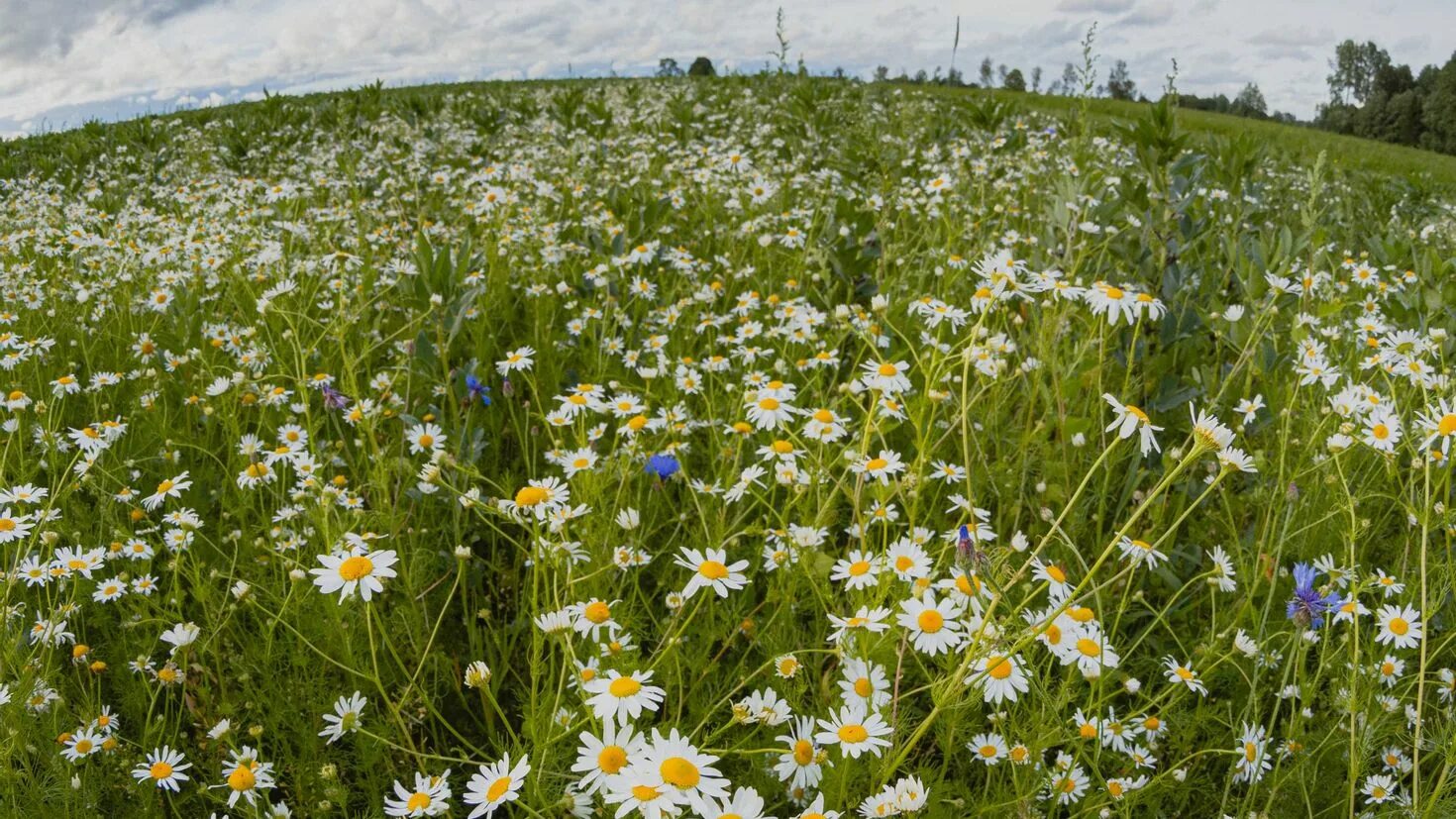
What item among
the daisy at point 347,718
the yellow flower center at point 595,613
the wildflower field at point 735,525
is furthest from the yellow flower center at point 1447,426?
the daisy at point 347,718

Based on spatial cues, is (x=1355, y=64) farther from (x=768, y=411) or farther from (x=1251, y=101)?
(x=768, y=411)

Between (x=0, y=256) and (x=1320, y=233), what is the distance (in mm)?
6675

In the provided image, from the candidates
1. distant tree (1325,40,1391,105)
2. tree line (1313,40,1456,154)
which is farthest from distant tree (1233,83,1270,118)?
distant tree (1325,40,1391,105)

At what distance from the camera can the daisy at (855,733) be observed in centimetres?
126

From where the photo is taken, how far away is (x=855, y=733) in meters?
1.30

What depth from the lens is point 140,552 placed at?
214cm

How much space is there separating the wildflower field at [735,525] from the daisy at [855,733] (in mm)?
10

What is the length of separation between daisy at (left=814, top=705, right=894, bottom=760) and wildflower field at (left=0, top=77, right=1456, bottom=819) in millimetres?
10

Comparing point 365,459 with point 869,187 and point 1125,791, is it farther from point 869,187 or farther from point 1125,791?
point 869,187

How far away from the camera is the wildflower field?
152cm

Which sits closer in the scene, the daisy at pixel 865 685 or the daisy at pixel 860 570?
the daisy at pixel 865 685

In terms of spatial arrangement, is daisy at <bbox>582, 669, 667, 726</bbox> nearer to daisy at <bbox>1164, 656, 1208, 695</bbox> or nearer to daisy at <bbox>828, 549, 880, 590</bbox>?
daisy at <bbox>828, 549, 880, 590</bbox>

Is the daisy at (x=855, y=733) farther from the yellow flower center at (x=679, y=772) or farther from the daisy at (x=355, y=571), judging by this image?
the daisy at (x=355, y=571)

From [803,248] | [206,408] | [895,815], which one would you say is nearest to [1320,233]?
[803,248]
